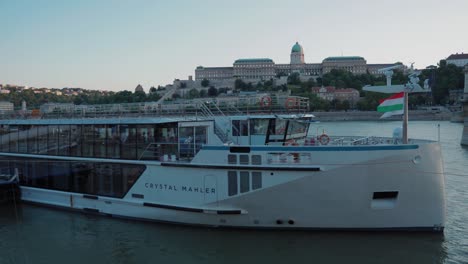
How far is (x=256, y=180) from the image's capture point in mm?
11508

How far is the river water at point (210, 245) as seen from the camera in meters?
10.6

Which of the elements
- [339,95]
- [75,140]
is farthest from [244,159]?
[339,95]

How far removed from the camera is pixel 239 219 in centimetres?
1188

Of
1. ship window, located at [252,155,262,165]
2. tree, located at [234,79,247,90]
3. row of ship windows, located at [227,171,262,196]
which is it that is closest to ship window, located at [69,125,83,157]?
row of ship windows, located at [227,171,262,196]

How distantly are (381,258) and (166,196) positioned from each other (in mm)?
5828

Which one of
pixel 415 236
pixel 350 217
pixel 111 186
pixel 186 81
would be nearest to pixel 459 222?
pixel 415 236

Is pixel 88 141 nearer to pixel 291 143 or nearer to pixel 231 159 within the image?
pixel 231 159

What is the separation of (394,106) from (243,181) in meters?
→ 4.47

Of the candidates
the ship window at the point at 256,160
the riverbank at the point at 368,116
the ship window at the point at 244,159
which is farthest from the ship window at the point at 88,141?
the riverbank at the point at 368,116

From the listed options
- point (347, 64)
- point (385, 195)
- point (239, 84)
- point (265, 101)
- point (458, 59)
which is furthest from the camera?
point (347, 64)

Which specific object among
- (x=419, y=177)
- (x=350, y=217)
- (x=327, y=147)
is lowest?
(x=350, y=217)

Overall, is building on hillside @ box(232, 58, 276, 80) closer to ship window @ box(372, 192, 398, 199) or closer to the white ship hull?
the white ship hull

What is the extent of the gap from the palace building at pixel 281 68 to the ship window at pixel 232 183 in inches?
6560

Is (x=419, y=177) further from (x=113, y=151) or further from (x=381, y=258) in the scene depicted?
(x=113, y=151)
